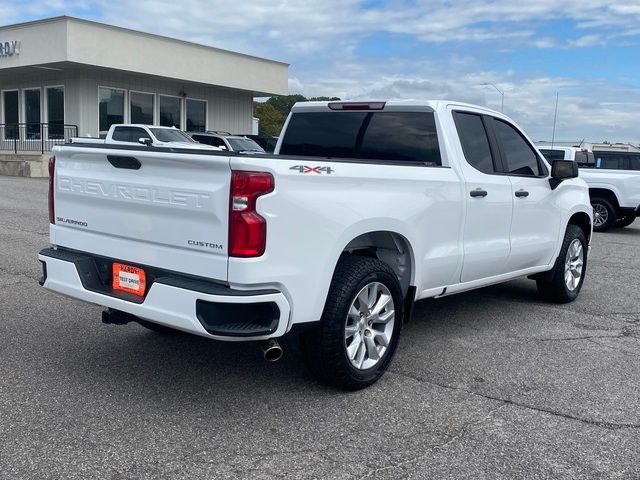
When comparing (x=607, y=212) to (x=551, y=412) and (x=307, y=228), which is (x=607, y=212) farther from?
(x=307, y=228)

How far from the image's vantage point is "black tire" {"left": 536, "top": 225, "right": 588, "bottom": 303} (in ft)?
23.7

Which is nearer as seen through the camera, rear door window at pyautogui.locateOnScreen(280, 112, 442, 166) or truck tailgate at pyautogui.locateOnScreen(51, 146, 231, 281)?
truck tailgate at pyautogui.locateOnScreen(51, 146, 231, 281)

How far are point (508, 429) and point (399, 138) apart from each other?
2.59m

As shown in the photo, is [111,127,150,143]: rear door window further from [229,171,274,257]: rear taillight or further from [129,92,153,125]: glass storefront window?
[229,171,274,257]: rear taillight

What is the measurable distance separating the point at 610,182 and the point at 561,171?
9.55 metres

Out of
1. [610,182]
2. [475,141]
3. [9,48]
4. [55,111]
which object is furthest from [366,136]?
[55,111]

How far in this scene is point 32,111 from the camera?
30.2 meters

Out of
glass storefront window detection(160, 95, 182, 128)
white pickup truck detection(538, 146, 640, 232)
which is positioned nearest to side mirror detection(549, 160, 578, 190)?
white pickup truck detection(538, 146, 640, 232)

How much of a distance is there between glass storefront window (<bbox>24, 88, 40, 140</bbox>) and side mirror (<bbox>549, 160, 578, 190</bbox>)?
1064 inches

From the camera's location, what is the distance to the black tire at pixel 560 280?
7.22 m

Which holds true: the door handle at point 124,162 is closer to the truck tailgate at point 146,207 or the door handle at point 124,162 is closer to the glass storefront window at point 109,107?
the truck tailgate at point 146,207

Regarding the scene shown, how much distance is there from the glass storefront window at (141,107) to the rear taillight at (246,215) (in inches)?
1108

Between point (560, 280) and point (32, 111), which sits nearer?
point (560, 280)

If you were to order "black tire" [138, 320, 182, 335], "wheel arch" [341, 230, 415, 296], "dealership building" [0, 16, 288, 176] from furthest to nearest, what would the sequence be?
"dealership building" [0, 16, 288, 176]
"black tire" [138, 320, 182, 335]
"wheel arch" [341, 230, 415, 296]
